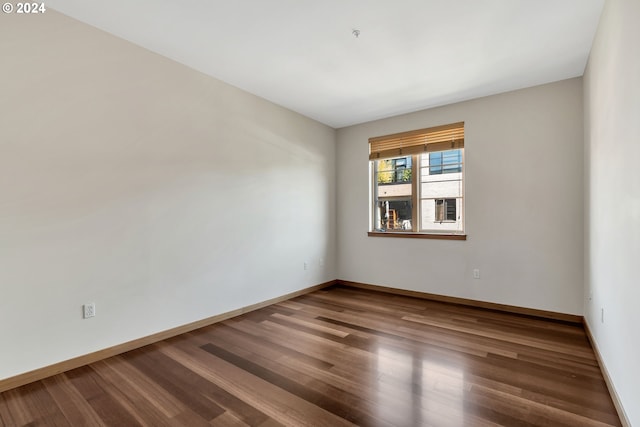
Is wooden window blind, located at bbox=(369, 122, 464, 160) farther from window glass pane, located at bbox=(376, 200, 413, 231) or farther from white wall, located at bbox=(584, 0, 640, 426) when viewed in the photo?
white wall, located at bbox=(584, 0, 640, 426)

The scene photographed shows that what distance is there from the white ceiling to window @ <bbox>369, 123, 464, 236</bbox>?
733 millimetres

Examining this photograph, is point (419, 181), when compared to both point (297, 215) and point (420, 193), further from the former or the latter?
point (297, 215)

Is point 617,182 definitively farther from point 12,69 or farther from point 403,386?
A: point 12,69

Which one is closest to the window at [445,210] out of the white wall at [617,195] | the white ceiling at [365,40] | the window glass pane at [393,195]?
the window glass pane at [393,195]

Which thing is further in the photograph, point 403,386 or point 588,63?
point 588,63

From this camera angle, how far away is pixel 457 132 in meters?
3.99

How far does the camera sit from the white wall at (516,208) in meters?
3.27

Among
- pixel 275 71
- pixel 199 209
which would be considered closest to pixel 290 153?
pixel 275 71

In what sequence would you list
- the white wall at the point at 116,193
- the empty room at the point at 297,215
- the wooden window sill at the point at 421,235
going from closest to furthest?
1. the empty room at the point at 297,215
2. the white wall at the point at 116,193
3. the wooden window sill at the point at 421,235

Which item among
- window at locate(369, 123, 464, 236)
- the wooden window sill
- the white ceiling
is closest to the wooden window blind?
window at locate(369, 123, 464, 236)

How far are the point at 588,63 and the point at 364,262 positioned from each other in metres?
3.44

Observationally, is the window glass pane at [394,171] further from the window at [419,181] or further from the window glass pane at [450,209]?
the window glass pane at [450,209]

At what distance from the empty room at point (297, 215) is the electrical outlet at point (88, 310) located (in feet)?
0.04

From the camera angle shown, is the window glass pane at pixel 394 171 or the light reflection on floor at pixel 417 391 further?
the window glass pane at pixel 394 171
